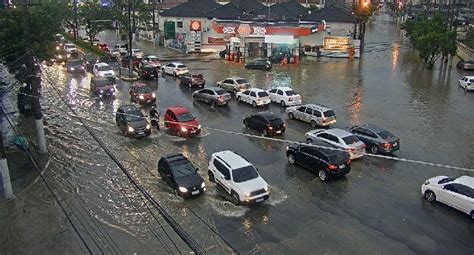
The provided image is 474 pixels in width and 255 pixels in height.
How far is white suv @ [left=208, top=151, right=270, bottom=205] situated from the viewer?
19.3 meters

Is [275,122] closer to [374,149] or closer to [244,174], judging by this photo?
[374,149]

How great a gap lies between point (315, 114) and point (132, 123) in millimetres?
11972

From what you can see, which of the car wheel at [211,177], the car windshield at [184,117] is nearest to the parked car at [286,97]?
the car windshield at [184,117]

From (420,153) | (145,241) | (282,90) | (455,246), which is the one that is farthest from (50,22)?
(455,246)

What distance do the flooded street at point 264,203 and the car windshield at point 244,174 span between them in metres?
1.16

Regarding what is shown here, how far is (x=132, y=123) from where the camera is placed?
1115 inches

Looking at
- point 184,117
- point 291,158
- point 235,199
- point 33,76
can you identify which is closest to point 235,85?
point 184,117

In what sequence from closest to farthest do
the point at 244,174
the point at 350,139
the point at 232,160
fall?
the point at 244,174 < the point at 232,160 < the point at 350,139

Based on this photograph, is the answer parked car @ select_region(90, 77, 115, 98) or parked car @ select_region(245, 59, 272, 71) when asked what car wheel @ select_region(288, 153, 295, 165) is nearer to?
parked car @ select_region(90, 77, 115, 98)

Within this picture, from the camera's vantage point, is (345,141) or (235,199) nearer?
(235,199)

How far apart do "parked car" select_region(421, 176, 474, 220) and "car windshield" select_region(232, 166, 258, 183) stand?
7.53m

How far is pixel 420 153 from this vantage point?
83.3ft

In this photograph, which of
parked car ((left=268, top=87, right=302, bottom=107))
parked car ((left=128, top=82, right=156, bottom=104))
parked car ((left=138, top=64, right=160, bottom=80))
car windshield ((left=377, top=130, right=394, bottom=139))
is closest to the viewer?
car windshield ((left=377, top=130, right=394, bottom=139))

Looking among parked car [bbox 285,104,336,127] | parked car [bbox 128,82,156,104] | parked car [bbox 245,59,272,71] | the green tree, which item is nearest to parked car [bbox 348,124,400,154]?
parked car [bbox 285,104,336,127]
